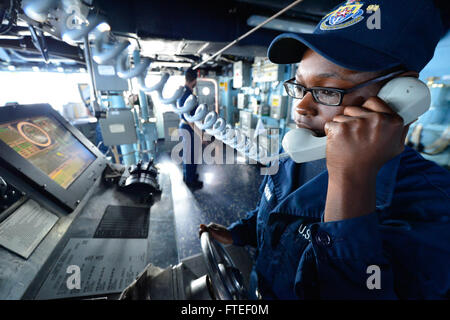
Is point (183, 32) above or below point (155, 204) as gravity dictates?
above

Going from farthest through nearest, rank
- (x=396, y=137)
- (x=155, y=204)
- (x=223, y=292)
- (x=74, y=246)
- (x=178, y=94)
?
(x=178, y=94) < (x=155, y=204) < (x=74, y=246) < (x=223, y=292) < (x=396, y=137)

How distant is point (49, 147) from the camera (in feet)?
3.44

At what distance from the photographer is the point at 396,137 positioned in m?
0.42

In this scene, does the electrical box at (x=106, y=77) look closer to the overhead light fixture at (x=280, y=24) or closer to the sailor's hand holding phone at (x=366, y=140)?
the overhead light fixture at (x=280, y=24)

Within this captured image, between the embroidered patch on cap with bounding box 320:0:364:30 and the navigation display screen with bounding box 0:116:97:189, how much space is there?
1.38 meters

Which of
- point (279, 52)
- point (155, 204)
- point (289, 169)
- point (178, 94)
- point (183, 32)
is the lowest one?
point (155, 204)

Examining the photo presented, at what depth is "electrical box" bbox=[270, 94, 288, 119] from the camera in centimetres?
402

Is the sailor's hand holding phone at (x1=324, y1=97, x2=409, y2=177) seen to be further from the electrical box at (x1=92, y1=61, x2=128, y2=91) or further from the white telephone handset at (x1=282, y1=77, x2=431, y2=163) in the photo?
the electrical box at (x1=92, y1=61, x2=128, y2=91)

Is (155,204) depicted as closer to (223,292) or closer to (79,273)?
(79,273)

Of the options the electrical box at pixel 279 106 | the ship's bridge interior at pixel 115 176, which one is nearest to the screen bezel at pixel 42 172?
the ship's bridge interior at pixel 115 176

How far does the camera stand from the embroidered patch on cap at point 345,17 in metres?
0.55

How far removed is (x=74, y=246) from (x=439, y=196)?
1.24 meters

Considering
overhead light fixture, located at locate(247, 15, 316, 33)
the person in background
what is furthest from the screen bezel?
overhead light fixture, located at locate(247, 15, 316, 33)
